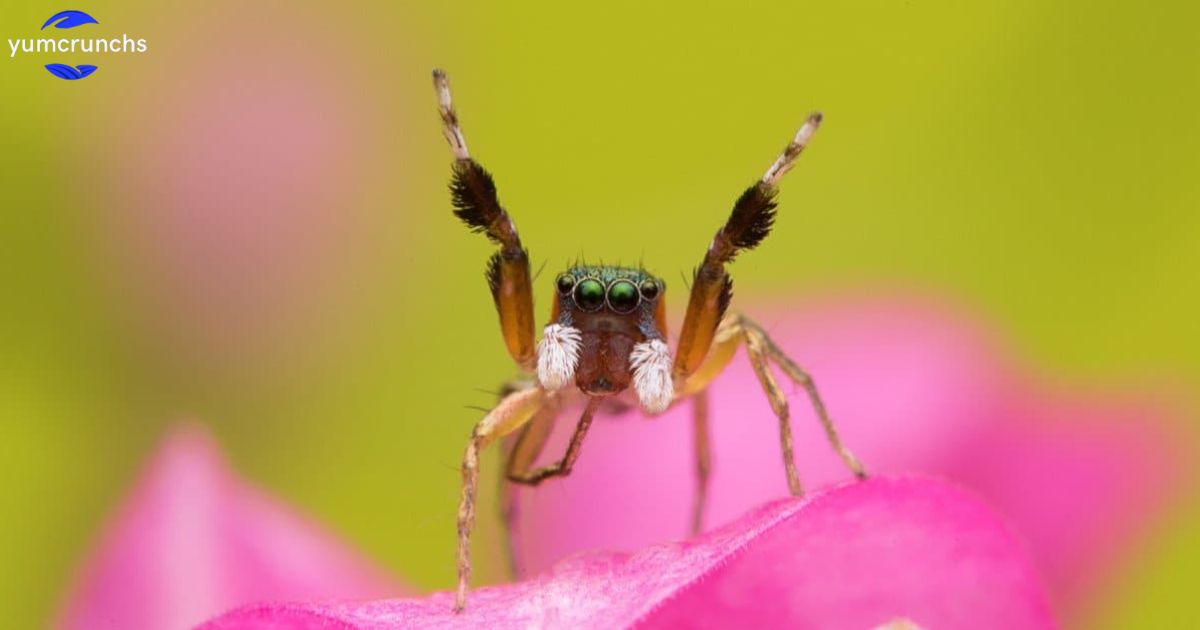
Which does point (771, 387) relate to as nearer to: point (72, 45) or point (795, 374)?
point (795, 374)

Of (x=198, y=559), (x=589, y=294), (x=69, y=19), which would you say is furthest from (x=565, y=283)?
(x=69, y=19)

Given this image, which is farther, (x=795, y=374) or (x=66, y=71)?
(x=66, y=71)

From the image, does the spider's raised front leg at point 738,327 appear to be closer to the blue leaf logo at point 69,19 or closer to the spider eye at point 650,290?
the spider eye at point 650,290

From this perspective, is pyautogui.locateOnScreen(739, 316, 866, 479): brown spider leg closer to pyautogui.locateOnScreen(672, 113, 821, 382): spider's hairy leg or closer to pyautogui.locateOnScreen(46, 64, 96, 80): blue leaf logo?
pyautogui.locateOnScreen(672, 113, 821, 382): spider's hairy leg

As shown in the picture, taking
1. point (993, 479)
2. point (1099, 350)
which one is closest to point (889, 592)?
point (993, 479)

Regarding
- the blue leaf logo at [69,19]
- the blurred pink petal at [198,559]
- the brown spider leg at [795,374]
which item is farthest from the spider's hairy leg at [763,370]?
the blue leaf logo at [69,19]

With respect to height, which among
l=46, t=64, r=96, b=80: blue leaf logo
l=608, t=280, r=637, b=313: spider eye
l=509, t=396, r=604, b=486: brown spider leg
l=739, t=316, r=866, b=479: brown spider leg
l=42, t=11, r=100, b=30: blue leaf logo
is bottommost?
l=509, t=396, r=604, b=486: brown spider leg

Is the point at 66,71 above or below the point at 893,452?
above

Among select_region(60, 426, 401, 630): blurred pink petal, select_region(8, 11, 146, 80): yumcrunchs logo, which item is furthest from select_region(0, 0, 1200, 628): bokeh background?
select_region(60, 426, 401, 630): blurred pink petal
